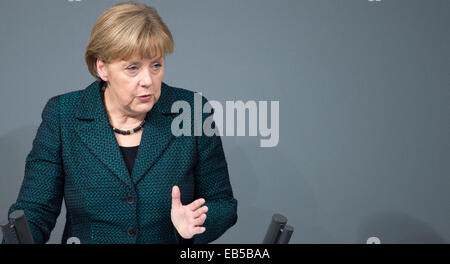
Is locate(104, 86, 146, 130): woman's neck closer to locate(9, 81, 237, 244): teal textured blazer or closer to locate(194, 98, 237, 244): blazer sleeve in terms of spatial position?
locate(9, 81, 237, 244): teal textured blazer

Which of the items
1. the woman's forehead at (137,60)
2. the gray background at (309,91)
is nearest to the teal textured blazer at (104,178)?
the woman's forehead at (137,60)

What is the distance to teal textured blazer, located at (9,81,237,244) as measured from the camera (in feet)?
4.99

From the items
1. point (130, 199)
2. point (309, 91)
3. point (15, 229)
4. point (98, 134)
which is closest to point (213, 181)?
point (130, 199)

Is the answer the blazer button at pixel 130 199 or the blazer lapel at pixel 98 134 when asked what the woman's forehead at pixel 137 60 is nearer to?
the blazer lapel at pixel 98 134

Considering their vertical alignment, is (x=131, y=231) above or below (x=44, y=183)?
below

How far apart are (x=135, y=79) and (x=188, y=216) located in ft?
1.29

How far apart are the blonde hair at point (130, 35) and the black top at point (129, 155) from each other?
280 millimetres

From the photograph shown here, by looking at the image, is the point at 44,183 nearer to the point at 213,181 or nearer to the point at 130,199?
the point at 130,199

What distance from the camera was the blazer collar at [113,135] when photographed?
5.01ft

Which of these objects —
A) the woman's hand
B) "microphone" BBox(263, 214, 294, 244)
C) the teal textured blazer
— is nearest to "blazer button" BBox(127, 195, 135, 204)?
the teal textured blazer

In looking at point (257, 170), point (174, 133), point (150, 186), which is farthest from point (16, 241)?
point (257, 170)

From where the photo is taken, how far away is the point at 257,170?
238 cm

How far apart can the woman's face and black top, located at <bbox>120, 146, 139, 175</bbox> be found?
133 mm

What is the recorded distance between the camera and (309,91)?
91.7 inches
